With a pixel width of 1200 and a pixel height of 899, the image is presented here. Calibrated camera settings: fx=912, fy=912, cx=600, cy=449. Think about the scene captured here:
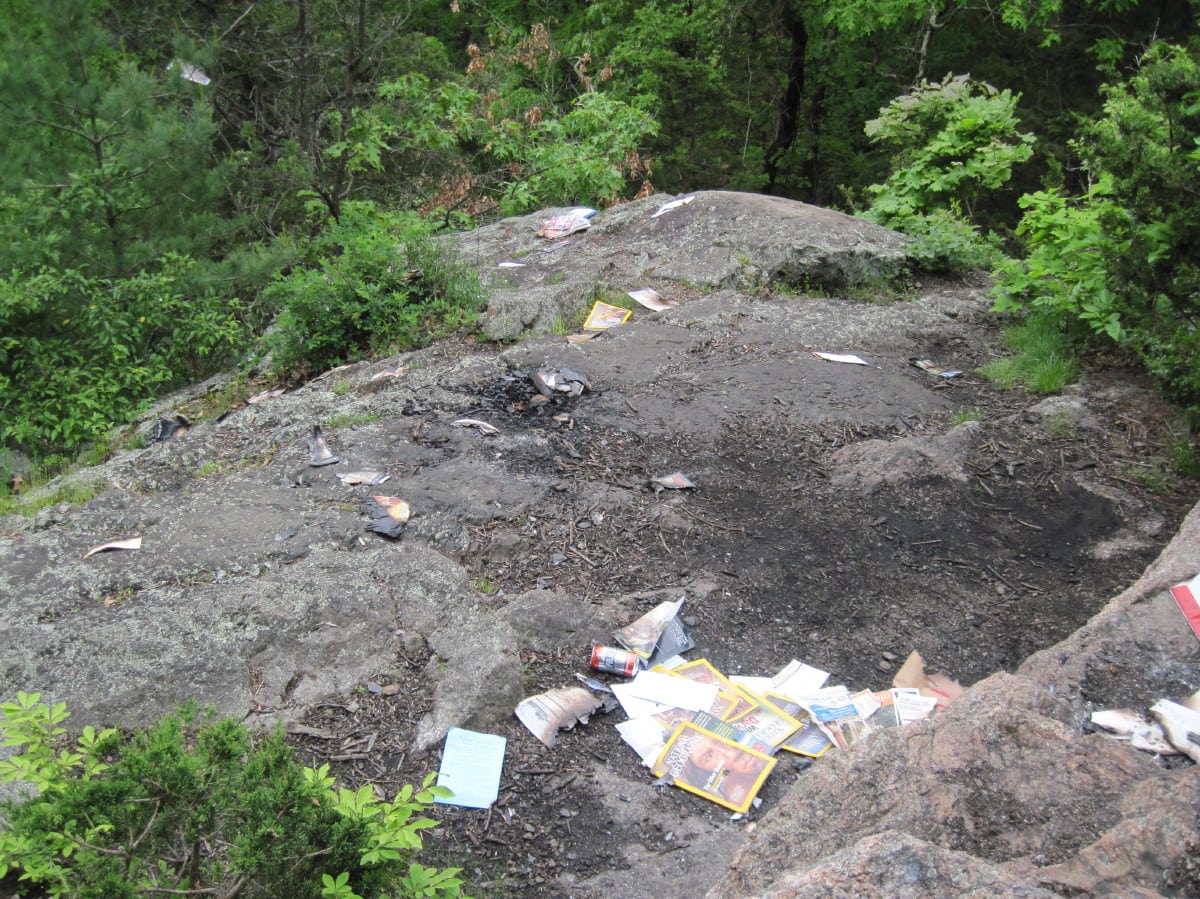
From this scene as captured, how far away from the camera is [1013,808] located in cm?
180

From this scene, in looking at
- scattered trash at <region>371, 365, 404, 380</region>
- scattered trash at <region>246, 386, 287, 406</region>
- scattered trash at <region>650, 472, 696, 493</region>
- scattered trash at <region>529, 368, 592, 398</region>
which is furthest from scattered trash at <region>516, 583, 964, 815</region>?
scattered trash at <region>246, 386, 287, 406</region>

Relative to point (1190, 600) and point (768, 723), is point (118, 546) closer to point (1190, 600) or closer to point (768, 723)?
point (768, 723)

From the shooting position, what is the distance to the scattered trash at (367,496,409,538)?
11.9ft

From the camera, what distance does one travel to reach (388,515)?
12.3ft

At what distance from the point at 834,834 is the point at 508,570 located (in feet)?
6.37

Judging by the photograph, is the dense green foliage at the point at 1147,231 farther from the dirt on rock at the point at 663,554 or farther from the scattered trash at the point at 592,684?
the scattered trash at the point at 592,684

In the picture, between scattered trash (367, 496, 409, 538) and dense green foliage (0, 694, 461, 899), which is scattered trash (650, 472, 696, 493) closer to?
scattered trash (367, 496, 409, 538)

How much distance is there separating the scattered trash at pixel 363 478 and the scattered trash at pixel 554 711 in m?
1.49

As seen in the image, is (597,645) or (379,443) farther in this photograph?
(379,443)

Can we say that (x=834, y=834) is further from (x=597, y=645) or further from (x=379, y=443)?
(x=379, y=443)

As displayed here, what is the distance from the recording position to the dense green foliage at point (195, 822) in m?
1.62

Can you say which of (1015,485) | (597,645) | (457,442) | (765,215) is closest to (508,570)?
(597,645)

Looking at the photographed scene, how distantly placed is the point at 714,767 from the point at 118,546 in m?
2.35

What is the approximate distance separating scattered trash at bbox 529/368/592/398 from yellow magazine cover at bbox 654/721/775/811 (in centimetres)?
245
